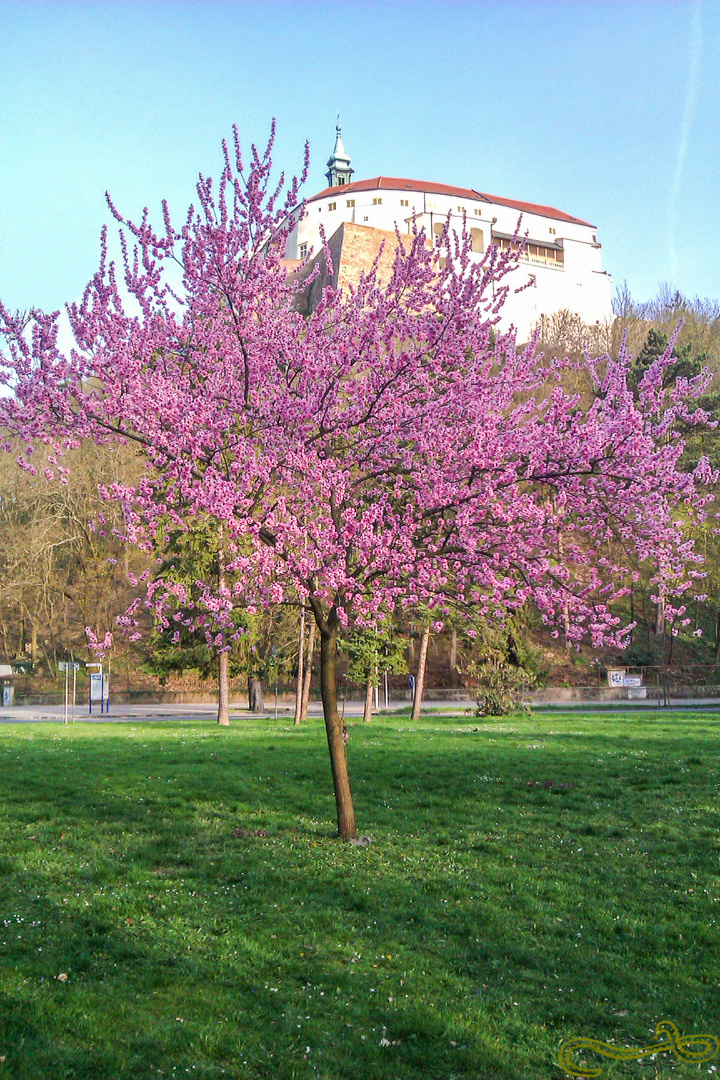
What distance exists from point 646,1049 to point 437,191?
386 feet

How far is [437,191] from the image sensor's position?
11212 centimetres

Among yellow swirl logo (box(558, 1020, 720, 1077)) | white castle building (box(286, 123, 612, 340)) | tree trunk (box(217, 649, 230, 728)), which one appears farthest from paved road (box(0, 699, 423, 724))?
white castle building (box(286, 123, 612, 340))

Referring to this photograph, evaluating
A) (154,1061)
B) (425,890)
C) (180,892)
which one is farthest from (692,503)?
(154,1061)

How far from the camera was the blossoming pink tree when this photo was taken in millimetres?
9516

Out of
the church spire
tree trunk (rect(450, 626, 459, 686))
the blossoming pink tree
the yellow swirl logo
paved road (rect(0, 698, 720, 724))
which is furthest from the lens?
the church spire

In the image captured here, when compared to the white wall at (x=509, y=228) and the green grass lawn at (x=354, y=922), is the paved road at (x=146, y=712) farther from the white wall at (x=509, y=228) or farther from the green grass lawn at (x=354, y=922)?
the white wall at (x=509, y=228)

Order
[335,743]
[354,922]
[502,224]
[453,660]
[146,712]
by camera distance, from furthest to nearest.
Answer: [502,224] → [453,660] → [146,712] → [335,743] → [354,922]

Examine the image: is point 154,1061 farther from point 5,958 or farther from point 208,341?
point 208,341

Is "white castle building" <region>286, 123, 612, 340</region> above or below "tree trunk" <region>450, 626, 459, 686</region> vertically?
above

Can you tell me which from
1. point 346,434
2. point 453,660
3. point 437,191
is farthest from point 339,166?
point 346,434

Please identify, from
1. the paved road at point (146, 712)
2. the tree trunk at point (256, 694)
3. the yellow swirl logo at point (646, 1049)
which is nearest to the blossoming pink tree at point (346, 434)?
the yellow swirl logo at point (646, 1049)

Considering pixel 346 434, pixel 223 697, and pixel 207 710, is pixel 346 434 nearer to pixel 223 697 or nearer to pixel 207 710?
pixel 223 697

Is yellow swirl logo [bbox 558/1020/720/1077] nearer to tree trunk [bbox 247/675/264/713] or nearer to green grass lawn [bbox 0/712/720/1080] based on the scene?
green grass lawn [bbox 0/712/720/1080]

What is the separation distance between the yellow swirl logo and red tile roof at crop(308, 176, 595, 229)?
116 m
